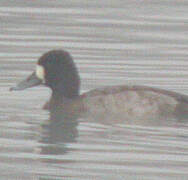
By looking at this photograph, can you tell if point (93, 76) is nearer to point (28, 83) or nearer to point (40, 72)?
point (40, 72)

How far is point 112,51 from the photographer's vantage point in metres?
17.3

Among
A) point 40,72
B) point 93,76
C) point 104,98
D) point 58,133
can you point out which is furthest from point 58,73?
point 58,133

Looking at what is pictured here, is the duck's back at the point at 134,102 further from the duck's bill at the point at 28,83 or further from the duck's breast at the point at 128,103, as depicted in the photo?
the duck's bill at the point at 28,83

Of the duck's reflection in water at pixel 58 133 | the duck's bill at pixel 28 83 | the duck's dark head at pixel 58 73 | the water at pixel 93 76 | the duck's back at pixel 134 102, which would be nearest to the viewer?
the water at pixel 93 76

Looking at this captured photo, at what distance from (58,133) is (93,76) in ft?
10.3

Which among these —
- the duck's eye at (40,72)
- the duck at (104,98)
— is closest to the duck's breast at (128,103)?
the duck at (104,98)

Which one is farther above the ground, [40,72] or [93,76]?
[40,72]

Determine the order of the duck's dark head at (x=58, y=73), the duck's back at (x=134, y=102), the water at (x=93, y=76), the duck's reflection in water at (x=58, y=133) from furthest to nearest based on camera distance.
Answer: the duck's dark head at (x=58, y=73)
the duck's back at (x=134, y=102)
the duck's reflection in water at (x=58, y=133)
the water at (x=93, y=76)

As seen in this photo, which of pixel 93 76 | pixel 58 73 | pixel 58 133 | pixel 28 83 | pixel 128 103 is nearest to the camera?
pixel 58 133

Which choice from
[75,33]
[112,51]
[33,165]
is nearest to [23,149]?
[33,165]

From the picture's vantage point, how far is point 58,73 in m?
14.2

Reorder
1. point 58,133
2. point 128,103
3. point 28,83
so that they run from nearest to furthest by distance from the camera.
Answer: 1. point 58,133
2. point 128,103
3. point 28,83

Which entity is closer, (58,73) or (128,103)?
(128,103)

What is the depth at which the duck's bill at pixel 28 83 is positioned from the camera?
13.9 metres
